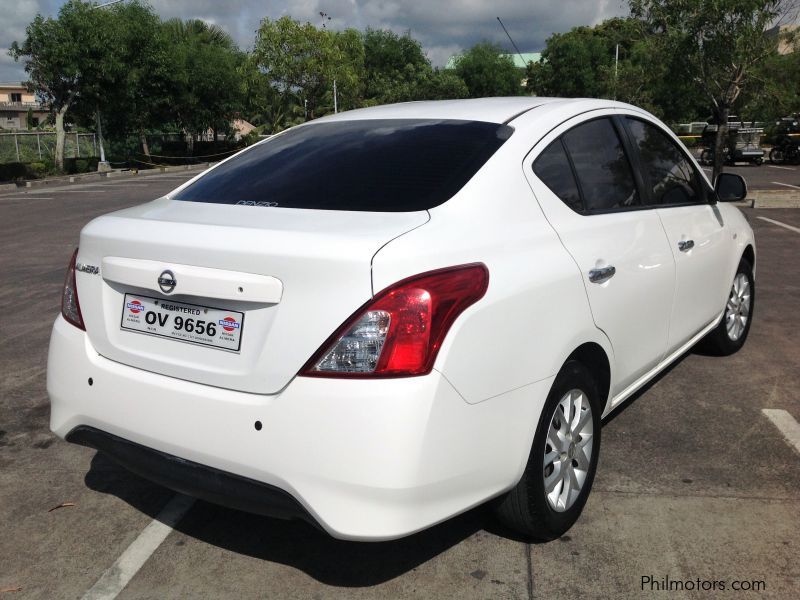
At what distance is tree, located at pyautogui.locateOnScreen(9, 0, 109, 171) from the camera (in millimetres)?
31734

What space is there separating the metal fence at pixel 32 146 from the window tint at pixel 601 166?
109 feet

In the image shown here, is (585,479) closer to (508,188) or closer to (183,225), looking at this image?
(508,188)

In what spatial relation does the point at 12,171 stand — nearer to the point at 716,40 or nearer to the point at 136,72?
the point at 136,72

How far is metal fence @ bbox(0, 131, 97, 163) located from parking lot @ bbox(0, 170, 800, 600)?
32688 millimetres

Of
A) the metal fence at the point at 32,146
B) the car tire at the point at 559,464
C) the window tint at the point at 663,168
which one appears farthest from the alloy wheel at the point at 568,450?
the metal fence at the point at 32,146

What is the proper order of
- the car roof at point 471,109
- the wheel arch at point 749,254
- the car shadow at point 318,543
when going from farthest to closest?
the wheel arch at point 749,254, the car roof at point 471,109, the car shadow at point 318,543

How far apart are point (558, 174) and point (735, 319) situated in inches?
109

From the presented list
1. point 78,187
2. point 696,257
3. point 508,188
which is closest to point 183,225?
point 508,188

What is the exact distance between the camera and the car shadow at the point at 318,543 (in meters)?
2.96

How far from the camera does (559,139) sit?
132 inches

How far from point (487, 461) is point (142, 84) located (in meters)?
37.8

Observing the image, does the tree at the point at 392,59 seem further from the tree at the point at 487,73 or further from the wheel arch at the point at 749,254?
the wheel arch at the point at 749,254

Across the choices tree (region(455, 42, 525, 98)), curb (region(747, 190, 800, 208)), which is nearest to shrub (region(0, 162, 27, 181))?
curb (region(747, 190, 800, 208))

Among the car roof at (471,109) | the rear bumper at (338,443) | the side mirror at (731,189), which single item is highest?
the car roof at (471,109)
